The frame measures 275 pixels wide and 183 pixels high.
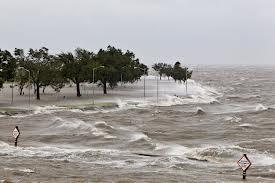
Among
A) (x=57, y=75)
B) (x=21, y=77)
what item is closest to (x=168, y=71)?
(x=57, y=75)

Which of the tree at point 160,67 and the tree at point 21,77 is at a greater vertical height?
the tree at point 160,67

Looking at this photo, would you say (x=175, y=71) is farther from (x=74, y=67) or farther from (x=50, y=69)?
(x=50, y=69)

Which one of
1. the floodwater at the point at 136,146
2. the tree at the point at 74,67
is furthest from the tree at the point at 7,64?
the floodwater at the point at 136,146

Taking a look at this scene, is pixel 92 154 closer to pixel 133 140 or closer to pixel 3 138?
pixel 133 140

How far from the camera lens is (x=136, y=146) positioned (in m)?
37.8

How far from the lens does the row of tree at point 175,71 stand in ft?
485

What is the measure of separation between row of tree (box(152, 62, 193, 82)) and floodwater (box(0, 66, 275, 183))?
246 feet

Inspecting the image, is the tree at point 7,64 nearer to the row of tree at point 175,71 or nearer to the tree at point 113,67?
the tree at point 113,67

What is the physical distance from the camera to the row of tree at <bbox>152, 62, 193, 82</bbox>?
485ft

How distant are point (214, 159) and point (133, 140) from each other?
9.51 metres

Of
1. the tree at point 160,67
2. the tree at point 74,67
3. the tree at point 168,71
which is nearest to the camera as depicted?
the tree at point 74,67

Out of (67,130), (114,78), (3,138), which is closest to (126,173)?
(3,138)

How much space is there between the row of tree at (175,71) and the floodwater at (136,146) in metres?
74.9

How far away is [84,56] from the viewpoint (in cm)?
9162
